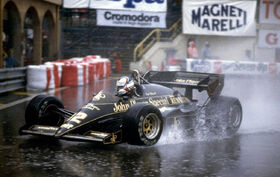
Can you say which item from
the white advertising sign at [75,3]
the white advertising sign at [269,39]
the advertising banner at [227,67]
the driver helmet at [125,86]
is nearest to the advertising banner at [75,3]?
the white advertising sign at [75,3]

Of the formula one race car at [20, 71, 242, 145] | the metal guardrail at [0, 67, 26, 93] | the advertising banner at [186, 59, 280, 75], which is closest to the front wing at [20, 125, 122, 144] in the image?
the formula one race car at [20, 71, 242, 145]

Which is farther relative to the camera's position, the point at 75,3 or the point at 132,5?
the point at 132,5

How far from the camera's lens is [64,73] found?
68.7 feet

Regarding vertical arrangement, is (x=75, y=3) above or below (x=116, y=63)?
above

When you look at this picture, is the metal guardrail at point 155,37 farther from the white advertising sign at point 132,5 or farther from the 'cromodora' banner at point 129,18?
the white advertising sign at point 132,5

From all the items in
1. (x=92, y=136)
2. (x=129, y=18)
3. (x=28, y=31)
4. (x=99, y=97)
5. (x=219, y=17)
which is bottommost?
(x=92, y=136)

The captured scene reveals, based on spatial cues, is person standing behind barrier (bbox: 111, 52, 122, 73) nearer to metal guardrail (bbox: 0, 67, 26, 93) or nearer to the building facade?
the building facade

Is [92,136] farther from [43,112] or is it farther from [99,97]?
[43,112]

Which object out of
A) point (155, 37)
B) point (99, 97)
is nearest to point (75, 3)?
point (155, 37)

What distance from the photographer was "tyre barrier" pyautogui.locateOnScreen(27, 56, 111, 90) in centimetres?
1873

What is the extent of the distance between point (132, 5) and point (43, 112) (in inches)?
760

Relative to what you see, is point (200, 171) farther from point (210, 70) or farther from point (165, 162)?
point (210, 70)

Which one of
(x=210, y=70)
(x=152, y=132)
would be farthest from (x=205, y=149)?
(x=210, y=70)

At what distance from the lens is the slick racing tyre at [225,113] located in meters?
10.5
